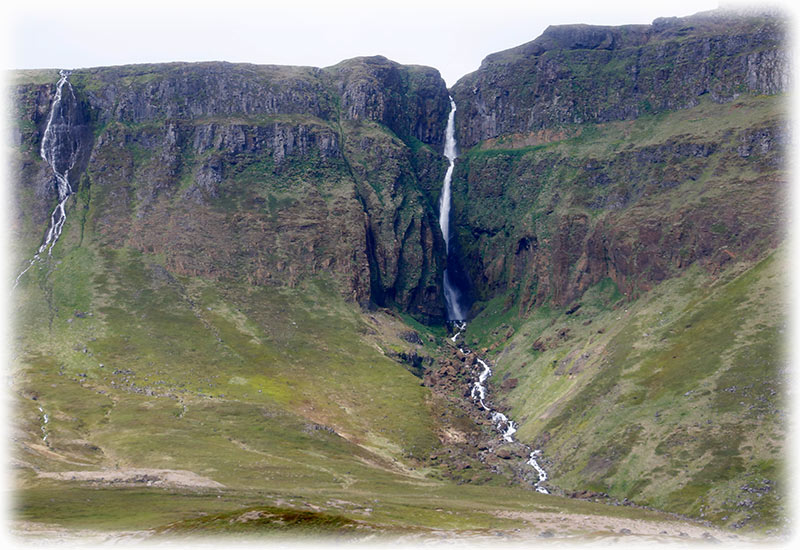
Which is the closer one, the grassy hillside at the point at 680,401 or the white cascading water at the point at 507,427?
the grassy hillside at the point at 680,401

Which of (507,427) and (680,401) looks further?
(507,427)

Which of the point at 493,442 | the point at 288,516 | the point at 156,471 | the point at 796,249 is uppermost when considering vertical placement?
the point at 796,249

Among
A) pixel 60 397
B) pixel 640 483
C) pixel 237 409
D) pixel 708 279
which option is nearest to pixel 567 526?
pixel 640 483

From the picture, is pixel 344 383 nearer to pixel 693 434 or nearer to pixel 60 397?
pixel 60 397

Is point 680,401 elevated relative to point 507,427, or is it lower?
elevated

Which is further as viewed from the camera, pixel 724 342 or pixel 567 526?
pixel 724 342

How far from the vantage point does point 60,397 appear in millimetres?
161000

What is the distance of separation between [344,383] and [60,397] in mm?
65449

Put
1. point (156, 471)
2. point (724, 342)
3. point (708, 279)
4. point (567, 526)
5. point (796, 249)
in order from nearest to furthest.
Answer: point (567, 526)
point (156, 471)
point (724, 342)
point (796, 249)
point (708, 279)

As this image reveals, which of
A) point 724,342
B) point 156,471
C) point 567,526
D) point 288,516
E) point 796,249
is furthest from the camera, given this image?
point 796,249

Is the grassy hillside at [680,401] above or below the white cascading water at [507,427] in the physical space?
above

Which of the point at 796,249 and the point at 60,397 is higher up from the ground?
the point at 796,249

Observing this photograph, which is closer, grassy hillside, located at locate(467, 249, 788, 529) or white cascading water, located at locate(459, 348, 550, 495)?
grassy hillside, located at locate(467, 249, 788, 529)

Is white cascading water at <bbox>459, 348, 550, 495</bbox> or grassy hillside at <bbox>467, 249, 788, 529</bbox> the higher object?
grassy hillside at <bbox>467, 249, 788, 529</bbox>
